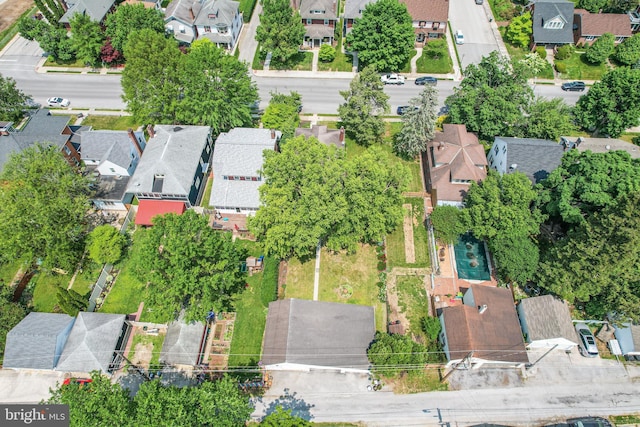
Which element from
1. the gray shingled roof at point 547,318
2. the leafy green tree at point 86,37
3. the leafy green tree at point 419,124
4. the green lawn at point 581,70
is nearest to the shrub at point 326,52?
the leafy green tree at point 419,124

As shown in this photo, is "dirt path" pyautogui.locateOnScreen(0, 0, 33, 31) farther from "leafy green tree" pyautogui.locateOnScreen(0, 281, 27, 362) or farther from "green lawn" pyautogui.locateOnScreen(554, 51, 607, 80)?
"green lawn" pyautogui.locateOnScreen(554, 51, 607, 80)

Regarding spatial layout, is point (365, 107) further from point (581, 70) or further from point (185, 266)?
point (581, 70)

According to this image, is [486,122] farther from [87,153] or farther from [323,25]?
[87,153]

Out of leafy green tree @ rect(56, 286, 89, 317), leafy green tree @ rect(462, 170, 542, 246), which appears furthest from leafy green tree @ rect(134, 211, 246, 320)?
leafy green tree @ rect(462, 170, 542, 246)

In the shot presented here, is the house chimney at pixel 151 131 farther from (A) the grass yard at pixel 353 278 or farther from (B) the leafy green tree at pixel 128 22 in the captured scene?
(A) the grass yard at pixel 353 278

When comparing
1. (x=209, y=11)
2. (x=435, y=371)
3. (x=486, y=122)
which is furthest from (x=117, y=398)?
(x=209, y=11)

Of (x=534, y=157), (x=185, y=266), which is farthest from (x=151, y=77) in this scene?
(x=534, y=157)
